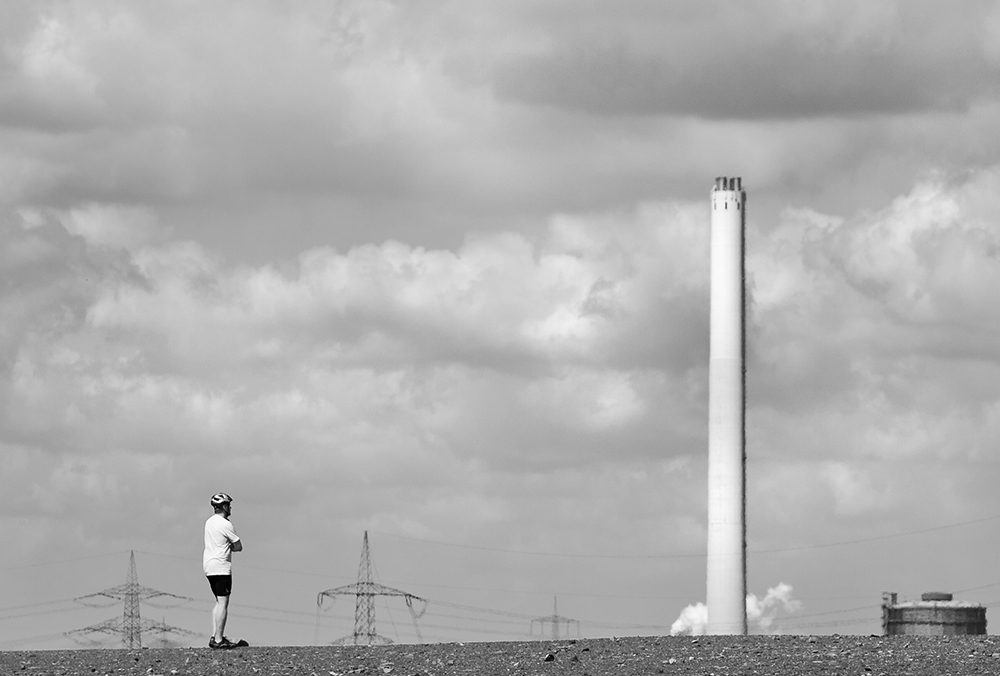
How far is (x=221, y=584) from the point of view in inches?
1394

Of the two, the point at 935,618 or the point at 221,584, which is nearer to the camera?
the point at 221,584

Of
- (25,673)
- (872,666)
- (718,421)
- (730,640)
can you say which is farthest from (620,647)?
(718,421)

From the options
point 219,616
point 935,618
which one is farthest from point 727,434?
point 219,616

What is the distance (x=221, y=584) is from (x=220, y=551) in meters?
0.65

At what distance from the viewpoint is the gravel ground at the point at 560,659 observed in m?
31.2

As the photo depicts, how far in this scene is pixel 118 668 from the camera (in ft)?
104

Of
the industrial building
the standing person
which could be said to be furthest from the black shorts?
the industrial building

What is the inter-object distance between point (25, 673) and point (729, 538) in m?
79.6

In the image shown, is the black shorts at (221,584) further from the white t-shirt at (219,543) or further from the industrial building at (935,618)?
the industrial building at (935,618)

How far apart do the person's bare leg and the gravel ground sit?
67cm

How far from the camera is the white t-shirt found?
3516 cm

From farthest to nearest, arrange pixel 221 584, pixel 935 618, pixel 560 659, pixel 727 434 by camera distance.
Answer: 1. pixel 727 434
2. pixel 935 618
3. pixel 221 584
4. pixel 560 659

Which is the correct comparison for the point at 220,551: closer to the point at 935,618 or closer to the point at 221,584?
the point at 221,584

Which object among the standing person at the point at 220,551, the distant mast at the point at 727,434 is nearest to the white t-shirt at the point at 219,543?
the standing person at the point at 220,551
